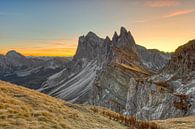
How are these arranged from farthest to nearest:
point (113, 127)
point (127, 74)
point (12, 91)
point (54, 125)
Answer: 1. point (127, 74)
2. point (12, 91)
3. point (113, 127)
4. point (54, 125)

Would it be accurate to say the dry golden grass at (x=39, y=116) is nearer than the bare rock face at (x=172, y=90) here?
Yes

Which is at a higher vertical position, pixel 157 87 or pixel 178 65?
pixel 178 65

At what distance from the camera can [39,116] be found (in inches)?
1045

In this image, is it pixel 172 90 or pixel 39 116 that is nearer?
pixel 39 116

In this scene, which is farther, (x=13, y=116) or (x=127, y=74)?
(x=127, y=74)

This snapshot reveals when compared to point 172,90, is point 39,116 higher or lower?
lower

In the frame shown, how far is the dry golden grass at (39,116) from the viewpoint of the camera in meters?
24.6

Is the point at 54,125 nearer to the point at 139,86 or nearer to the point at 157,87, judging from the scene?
the point at 157,87

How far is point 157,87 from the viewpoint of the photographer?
105m

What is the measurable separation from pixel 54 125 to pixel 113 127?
233 inches

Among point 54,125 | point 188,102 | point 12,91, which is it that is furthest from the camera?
point 188,102

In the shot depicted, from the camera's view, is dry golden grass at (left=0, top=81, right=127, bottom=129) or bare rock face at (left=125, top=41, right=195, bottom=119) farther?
bare rock face at (left=125, top=41, right=195, bottom=119)

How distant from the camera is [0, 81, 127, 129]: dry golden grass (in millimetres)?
24556

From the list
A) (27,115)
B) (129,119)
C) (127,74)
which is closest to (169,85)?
(129,119)
